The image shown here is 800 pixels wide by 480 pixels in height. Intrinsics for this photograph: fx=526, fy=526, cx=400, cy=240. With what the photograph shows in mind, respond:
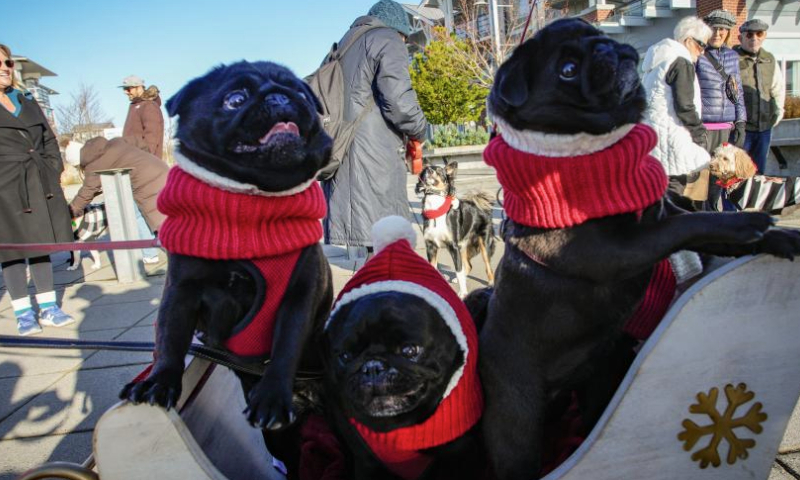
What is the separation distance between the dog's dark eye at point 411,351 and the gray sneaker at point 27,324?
13.7 feet

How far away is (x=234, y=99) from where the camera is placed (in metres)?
1.50

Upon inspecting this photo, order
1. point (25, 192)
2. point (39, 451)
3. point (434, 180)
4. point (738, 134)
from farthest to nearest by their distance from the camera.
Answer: point (738, 134) → point (434, 180) → point (25, 192) → point (39, 451)

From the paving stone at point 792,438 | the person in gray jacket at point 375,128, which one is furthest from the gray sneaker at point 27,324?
the paving stone at point 792,438

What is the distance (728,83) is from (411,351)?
5240 mm

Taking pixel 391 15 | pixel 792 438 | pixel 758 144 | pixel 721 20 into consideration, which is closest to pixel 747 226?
pixel 792 438

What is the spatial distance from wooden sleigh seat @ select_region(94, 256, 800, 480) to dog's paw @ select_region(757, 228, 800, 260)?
0.02 meters

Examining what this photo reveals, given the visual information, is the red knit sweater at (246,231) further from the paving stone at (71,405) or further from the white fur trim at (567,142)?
the paving stone at (71,405)

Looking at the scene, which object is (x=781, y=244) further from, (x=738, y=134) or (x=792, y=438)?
(x=738, y=134)

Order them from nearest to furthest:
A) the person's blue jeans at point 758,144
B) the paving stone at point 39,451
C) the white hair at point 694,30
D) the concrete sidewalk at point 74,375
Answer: the paving stone at point 39,451
the concrete sidewalk at point 74,375
the white hair at point 694,30
the person's blue jeans at point 758,144

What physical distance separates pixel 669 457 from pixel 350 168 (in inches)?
140

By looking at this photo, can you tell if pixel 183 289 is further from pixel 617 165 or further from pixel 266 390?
pixel 617 165

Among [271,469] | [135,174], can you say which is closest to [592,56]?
[271,469]

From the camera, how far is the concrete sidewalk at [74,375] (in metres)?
2.59

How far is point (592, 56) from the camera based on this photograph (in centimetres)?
130
